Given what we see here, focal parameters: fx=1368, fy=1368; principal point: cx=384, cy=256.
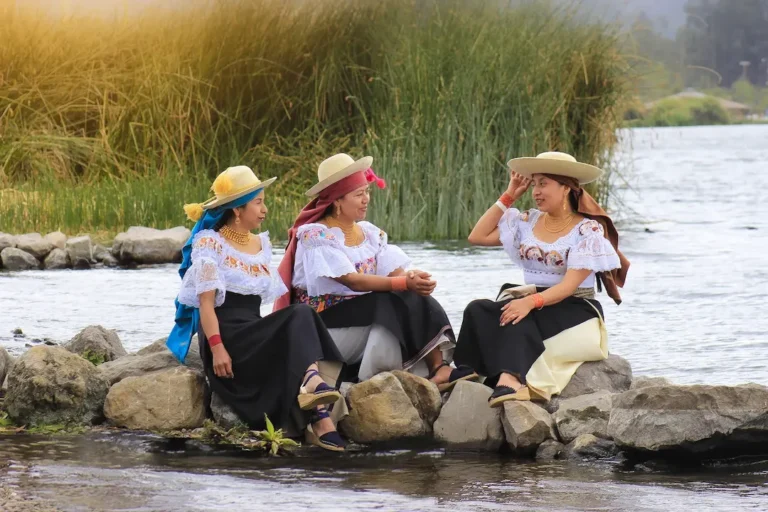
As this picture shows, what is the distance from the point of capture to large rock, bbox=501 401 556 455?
17.2 feet

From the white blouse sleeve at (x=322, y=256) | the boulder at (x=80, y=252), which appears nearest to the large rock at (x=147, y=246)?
the boulder at (x=80, y=252)

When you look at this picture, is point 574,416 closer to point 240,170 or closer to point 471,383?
point 471,383

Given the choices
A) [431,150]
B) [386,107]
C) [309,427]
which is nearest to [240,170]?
[309,427]

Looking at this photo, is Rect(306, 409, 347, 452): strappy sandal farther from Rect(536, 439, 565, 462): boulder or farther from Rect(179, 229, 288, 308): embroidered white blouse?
Rect(536, 439, 565, 462): boulder

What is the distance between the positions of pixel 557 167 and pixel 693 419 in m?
1.21

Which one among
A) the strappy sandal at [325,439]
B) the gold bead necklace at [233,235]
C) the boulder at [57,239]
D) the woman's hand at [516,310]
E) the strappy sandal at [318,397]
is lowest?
the strappy sandal at [325,439]

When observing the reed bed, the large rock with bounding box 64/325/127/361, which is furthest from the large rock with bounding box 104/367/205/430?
the reed bed

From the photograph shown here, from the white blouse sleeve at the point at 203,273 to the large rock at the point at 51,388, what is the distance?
524 mm

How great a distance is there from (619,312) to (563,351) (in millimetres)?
3990

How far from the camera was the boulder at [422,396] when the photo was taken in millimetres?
5531

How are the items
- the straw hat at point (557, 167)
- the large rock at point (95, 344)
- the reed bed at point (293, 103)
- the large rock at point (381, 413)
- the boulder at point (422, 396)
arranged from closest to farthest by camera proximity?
the large rock at point (381, 413) → the boulder at point (422, 396) → the straw hat at point (557, 167) → the large rock at point (95, 344) → the reed bed at point (293, 103)

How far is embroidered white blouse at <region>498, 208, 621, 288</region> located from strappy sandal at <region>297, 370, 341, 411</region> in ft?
3.34

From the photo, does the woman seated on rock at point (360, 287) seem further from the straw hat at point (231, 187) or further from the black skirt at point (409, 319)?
the straw hat at point (231, 187)

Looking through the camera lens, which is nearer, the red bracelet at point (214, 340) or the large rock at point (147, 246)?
the red bracelet at point (214, 340)
